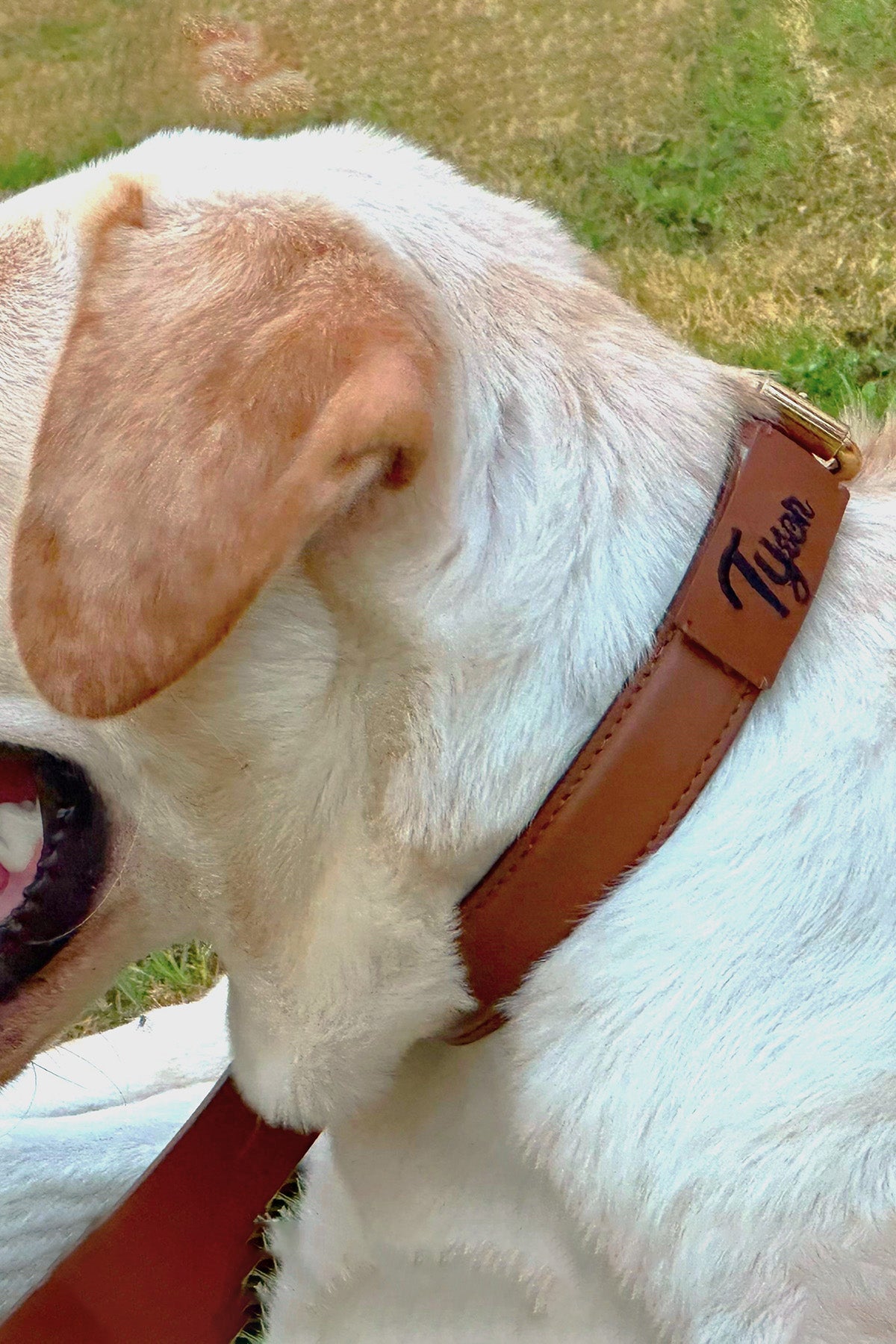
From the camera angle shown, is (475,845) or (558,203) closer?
(475,845)

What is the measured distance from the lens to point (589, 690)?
4.95ft

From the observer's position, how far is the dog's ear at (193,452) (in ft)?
4.43

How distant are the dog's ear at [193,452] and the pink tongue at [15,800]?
0.45 m

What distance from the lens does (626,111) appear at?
4992mm

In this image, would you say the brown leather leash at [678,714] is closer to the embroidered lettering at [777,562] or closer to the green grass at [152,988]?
the embroidered lettering at [777,562]

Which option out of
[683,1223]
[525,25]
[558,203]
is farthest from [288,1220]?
[525,25]

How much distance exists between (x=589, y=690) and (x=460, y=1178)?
2.27 feet

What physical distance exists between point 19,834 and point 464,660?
2.33 feet

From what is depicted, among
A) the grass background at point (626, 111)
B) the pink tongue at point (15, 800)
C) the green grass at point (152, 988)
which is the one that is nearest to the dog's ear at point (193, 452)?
the pink tongue at point (15, 800)

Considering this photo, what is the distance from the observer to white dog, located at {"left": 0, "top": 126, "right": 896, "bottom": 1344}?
138 centimetres

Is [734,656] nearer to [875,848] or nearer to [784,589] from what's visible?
[784,589]

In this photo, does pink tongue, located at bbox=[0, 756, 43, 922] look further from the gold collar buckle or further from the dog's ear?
the gold collar buckle

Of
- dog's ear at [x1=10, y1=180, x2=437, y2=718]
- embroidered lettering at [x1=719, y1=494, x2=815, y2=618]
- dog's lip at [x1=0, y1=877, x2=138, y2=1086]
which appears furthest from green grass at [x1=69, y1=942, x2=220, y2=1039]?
embroidered lettering at [x1=719, y1=494, x2=815, y2=618]

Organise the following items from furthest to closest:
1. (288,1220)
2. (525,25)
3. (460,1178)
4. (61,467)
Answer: (525,25) → (288,1220) → (460,1178) → (61,467)
